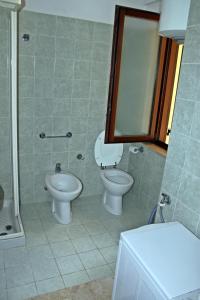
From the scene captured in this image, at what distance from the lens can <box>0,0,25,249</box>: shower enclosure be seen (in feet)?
7.29

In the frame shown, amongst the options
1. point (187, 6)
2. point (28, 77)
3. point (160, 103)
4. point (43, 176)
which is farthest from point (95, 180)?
point (187, 6)

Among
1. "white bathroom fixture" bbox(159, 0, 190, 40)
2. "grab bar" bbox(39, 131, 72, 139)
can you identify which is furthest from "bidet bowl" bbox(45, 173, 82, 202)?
"white bathroom fixture" bbox(159, 0, 190, 40)

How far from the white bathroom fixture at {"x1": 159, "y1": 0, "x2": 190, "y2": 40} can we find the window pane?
75 cm

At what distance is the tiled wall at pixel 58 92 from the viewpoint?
2709 mm

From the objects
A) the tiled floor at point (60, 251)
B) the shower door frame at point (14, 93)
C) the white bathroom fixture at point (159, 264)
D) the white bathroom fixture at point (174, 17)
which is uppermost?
the white bathroom fixture at point (174, 17)

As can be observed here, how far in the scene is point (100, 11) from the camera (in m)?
2.83

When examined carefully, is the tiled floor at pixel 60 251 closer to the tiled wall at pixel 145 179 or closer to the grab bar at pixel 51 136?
the tiled wall at pixel 145 179

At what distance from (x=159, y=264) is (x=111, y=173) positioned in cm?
193

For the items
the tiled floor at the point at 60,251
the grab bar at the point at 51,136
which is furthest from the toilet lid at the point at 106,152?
the tiled floor at the point at 60,251

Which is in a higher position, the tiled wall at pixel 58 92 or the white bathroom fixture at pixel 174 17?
the white bathroom fixture at pixel 174 17

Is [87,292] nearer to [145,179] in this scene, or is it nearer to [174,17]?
[145,179]

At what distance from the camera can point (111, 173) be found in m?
3.26

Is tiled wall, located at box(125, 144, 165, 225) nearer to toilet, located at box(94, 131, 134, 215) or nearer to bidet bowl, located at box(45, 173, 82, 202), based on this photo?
toilet, located at box(94, 131, 134, 215)

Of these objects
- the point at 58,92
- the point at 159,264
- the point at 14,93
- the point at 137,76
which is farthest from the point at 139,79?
the point at 159,264
